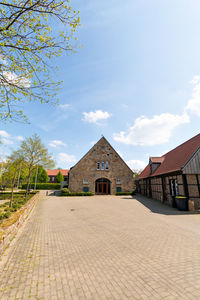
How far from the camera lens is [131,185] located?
26969 mm

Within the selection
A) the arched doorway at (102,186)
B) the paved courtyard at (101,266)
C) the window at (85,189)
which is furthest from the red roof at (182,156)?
the window at (85,189)

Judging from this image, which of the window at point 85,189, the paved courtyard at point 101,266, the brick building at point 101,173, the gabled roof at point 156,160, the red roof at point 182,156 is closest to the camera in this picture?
the paved courtyard at point 101,266

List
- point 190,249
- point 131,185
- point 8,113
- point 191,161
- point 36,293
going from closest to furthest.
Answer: point 36,293 < point 190,249 < point 8,113 < point 191,161 < point 131,185

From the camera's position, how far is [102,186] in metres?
26.8

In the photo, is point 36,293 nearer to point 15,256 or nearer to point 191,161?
point 15,256

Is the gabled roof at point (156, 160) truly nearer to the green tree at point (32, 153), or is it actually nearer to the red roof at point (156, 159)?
the red roof at point (156, 159)

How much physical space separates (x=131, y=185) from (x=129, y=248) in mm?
22630

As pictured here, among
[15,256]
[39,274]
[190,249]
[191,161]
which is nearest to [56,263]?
[39,274]

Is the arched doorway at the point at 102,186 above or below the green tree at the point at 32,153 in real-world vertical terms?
below

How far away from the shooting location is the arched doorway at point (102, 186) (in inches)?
1047

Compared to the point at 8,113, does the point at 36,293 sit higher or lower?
lower

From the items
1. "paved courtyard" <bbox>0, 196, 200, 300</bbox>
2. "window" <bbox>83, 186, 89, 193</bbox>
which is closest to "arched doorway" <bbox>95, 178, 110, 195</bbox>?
"window" <bbox>83, 186, 89, 193</bbox>

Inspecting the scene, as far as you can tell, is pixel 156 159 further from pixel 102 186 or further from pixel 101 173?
pixel 102 186

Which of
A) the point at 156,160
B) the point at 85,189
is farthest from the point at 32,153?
the point at 156,160
